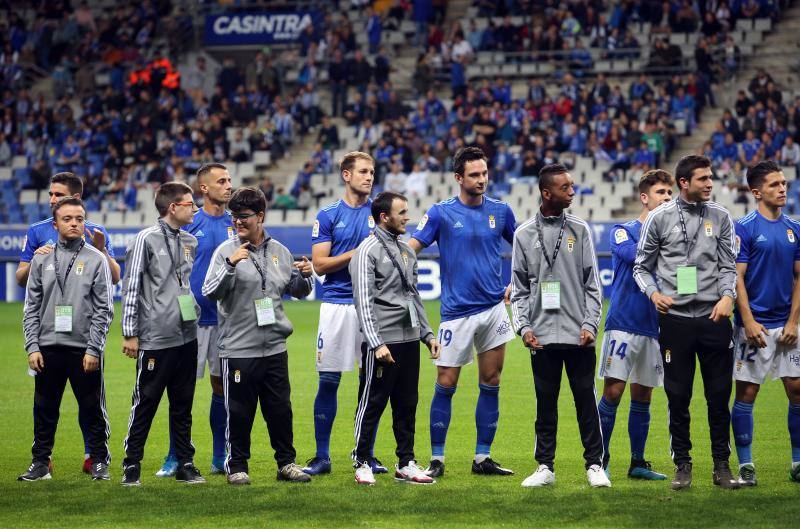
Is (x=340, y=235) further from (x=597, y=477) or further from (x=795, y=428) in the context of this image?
(x=795, y=428)

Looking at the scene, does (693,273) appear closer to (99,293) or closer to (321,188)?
(99,293)

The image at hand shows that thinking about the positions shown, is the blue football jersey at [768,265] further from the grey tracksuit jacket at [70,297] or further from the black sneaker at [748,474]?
the grey tracksuit jacket at [70,297]

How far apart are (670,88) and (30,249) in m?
23.5

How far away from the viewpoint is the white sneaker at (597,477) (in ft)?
26.1

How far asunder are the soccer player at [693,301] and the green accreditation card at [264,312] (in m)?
2.53

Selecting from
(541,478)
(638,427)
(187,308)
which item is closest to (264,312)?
(187,308)

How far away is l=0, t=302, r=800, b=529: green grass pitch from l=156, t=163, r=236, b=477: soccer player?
32 centimetres

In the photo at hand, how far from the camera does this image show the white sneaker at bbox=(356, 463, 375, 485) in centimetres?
819

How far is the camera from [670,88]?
98.7 ft

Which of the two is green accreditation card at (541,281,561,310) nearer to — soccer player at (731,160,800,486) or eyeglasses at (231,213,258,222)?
soccer player at (731,160,800,486)

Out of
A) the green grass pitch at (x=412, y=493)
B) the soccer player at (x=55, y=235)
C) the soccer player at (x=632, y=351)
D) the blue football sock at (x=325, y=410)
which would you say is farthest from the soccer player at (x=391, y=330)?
the soccer player at (x=55, y=235)

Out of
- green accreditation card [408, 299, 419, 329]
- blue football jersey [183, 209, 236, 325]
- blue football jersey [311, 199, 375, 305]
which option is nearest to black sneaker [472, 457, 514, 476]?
green accreditation card [408, 299, 419, 329]

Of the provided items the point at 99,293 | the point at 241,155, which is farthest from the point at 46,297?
the point at 241,155

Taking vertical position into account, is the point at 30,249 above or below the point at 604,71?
below
